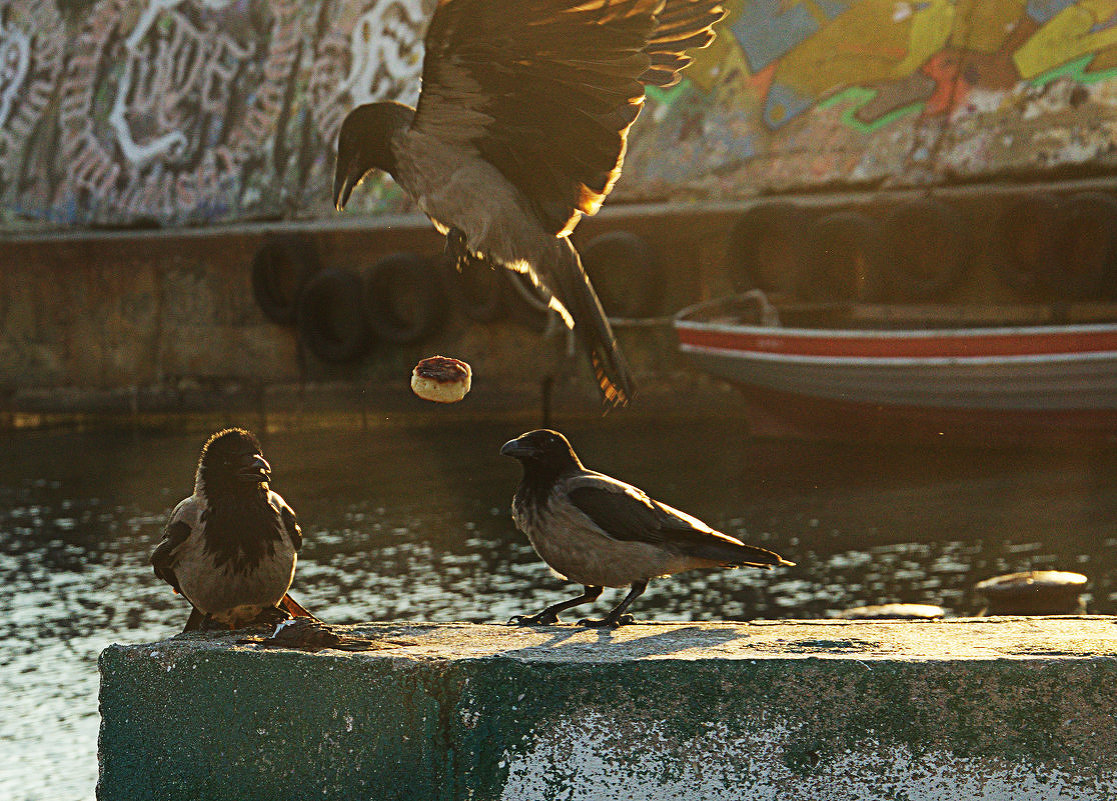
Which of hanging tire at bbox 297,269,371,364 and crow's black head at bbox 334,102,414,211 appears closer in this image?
crow's black head at bbox 334,102,414,211

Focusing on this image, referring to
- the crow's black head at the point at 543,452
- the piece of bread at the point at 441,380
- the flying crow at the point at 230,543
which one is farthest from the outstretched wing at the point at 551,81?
the flying crow at the point at 230,543

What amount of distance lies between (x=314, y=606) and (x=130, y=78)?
1611cm

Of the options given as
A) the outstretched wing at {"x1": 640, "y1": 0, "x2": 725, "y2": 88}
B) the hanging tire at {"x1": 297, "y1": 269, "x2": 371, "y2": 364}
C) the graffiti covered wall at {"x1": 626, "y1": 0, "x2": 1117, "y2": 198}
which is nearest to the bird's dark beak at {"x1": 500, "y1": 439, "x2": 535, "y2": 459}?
the outstretched wing at {"x1": 640, "y1": 0, "x2": 725, "y2": 88}

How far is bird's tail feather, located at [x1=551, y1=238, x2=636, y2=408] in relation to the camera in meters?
4.10

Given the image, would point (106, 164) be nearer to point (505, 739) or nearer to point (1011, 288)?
point (1011, 288)

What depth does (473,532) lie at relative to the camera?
480 inches

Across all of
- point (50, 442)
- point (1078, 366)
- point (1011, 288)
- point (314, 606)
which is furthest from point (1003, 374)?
→ point (50, 442)

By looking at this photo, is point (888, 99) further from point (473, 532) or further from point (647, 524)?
point (647, 524)

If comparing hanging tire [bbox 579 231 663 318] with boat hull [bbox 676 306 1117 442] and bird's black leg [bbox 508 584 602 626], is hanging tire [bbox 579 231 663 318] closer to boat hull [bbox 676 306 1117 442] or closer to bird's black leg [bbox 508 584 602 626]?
boat hull [bbox 676 306 1117 442]

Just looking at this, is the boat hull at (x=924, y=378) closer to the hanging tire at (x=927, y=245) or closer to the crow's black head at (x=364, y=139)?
the hanging tire at (x=927, y=245)

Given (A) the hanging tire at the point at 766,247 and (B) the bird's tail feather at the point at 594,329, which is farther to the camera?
(A) the hanging tire at the point at 766,247

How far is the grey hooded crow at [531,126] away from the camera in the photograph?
4.18m

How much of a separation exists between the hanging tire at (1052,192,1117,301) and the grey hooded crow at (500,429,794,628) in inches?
465

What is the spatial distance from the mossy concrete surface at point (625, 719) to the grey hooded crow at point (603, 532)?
38 cm
